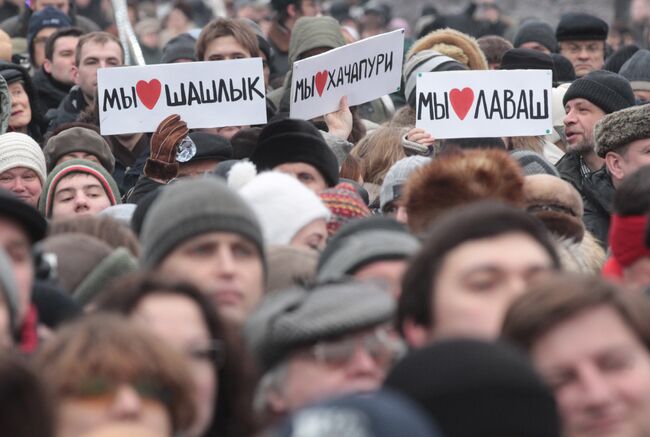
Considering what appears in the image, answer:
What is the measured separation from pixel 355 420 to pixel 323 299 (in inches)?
58.3

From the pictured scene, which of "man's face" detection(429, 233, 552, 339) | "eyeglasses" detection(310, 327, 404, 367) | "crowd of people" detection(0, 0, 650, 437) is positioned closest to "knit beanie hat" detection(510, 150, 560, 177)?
"crowd of people" detection(0, 0, 650, 437)

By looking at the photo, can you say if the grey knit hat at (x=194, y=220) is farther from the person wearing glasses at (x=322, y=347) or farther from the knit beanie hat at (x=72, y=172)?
the knit beanie hat at (x=72, y=172)

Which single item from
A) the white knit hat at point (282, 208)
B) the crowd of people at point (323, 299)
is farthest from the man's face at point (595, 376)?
the white knit hat at point (282, 208)

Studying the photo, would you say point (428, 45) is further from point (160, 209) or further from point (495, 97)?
point (160, 209)

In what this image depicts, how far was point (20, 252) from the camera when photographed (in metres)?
5.28

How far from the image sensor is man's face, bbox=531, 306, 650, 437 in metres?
4.30

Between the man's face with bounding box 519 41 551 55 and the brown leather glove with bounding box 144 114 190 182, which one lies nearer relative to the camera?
the brown leather glove with bounding box 144 114 190 182

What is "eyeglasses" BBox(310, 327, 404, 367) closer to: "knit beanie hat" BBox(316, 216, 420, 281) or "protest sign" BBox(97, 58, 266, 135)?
"knit beanie hat" BBox(316, 216, 420, 281)

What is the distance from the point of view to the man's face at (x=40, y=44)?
13594mm

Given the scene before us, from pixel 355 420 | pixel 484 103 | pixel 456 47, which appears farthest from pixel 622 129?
pixel 355 420

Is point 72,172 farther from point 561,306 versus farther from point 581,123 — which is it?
point 561,306

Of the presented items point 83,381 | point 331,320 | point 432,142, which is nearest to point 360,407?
point 83,381

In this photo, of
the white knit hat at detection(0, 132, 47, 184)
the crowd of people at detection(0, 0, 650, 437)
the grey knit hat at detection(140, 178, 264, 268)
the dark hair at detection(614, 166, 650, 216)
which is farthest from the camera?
the white knit hat at detection(0, 132, 47, 184)

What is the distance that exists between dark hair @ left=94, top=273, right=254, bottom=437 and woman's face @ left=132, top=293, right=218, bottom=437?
0.02 m
